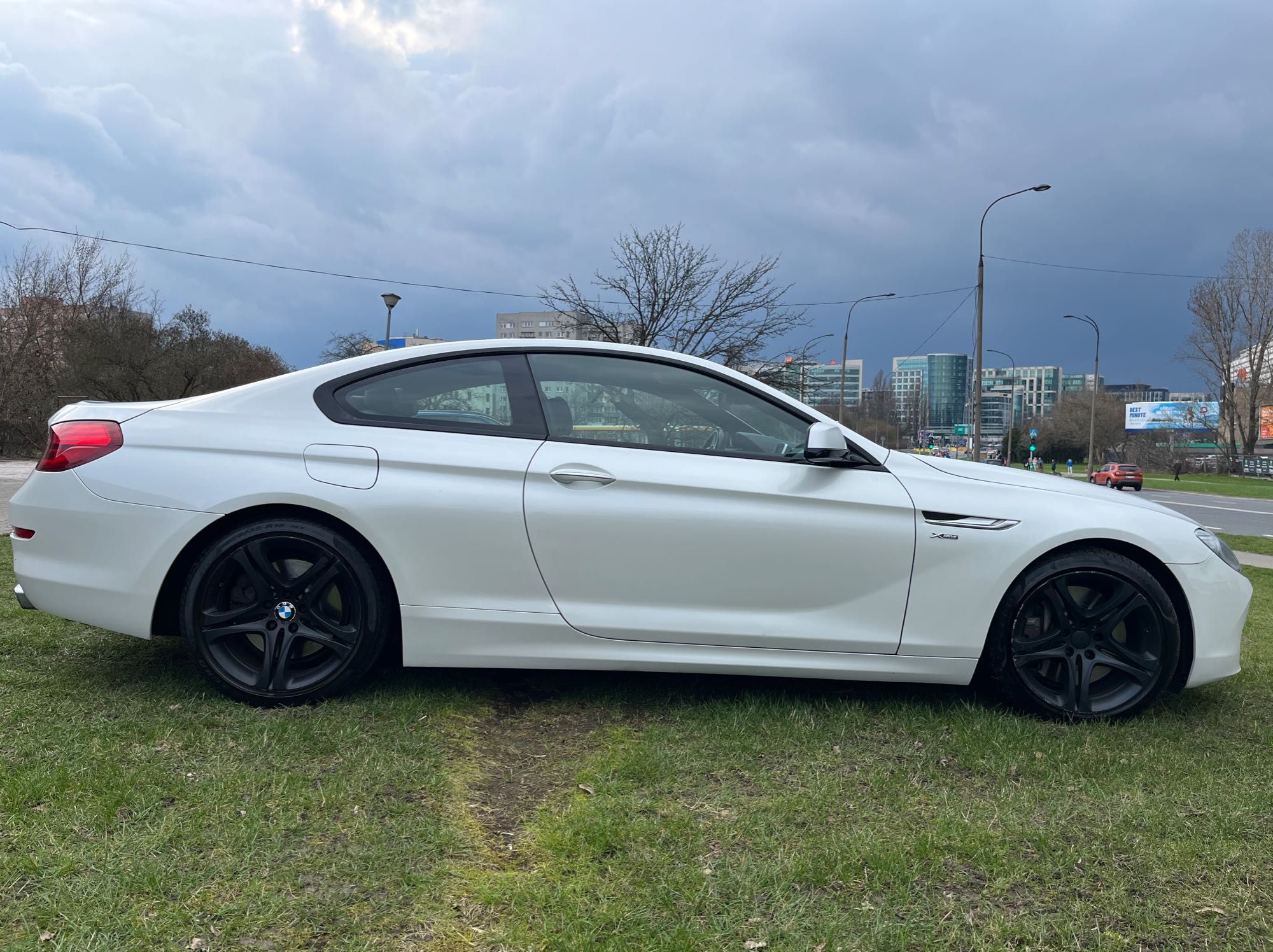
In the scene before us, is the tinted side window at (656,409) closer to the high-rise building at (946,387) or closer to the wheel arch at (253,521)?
the wheel arch at (253,521)

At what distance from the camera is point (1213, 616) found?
3242 millimetres

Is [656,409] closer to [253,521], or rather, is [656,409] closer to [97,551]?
[253,521]

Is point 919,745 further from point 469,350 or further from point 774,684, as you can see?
point 469,350

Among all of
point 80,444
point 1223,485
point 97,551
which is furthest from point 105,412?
point 1223,485

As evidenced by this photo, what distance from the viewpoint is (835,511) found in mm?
3100

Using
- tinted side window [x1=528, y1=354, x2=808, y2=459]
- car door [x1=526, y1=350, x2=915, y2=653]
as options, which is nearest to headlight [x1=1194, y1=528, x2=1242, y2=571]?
car door [x1=526, y1=350, x2=915, y2=653]

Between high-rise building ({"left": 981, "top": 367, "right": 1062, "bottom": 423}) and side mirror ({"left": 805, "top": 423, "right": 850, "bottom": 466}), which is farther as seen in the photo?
high-rise building ({"left": 981, "top": 367, "right": 1062, "bottom": 423})

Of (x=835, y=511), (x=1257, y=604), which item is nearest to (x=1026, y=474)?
(x=835, y=511)

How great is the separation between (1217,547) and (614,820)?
2.69m

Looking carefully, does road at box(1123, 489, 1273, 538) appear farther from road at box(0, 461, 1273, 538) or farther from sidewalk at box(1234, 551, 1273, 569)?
sidewalk at box(1234, 551, 1273, 569)

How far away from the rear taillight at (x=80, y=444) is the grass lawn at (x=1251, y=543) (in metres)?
13.4

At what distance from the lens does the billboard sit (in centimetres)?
6288

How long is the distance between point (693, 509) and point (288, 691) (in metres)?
1.61

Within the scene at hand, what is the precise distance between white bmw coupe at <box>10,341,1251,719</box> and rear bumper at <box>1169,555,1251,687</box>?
0.01m
